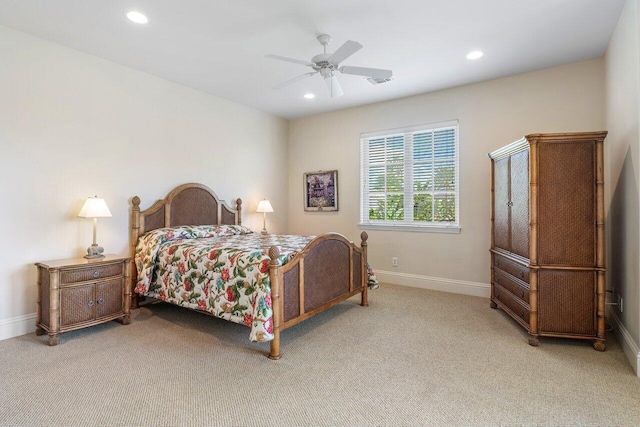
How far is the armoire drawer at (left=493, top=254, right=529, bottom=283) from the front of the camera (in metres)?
2.90

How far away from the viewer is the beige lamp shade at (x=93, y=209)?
123 inches

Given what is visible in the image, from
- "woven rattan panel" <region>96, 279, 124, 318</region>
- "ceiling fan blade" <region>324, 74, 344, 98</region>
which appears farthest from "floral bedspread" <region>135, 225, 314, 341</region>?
"ceiling fan blade" <region>324, 74, 344, 98</region>

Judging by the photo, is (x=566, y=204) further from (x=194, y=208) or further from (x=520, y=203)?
(x=194, y=208)

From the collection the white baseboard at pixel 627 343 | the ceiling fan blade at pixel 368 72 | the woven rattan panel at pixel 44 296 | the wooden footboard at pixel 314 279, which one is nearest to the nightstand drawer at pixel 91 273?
the woven rattan panel at pixel 44 296

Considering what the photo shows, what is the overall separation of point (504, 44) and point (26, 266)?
4.91 m

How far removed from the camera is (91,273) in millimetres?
2984

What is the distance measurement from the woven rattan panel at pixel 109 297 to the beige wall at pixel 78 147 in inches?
23.5

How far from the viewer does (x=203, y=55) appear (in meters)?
3.43

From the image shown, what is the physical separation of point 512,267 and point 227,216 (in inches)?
142

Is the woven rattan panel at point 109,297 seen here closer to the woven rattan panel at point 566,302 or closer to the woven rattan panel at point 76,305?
the woven rattan panel at point 76,305

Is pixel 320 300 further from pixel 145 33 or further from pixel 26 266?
pixel 145 33

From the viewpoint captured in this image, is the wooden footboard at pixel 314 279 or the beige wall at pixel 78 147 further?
the beige wall at pixel 78 147

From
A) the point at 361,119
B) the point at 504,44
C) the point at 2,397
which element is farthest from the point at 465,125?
the point at 2,397

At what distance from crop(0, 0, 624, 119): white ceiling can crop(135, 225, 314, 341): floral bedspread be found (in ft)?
6.34
